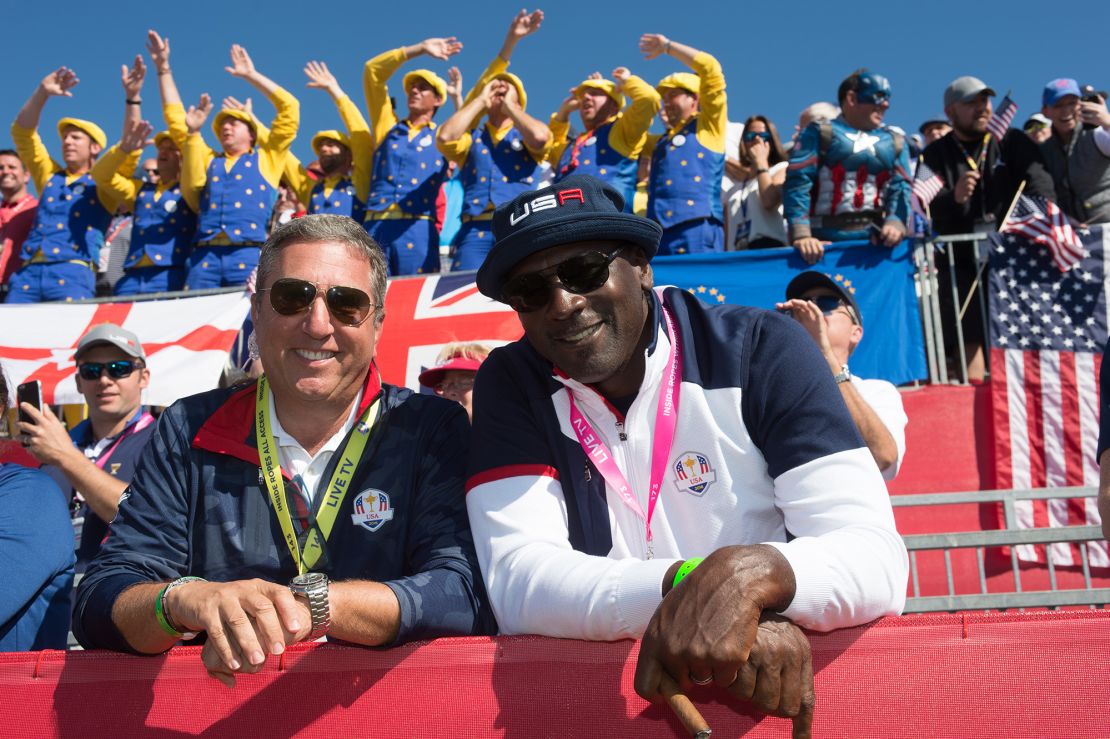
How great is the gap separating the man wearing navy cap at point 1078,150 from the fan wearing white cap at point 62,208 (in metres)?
8.35

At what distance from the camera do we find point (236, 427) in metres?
2.57

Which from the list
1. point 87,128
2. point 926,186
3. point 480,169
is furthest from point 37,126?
point 926,186

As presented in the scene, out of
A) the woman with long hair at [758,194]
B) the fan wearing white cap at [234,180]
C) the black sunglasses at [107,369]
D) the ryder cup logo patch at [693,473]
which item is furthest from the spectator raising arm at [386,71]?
the ryder cup logo patch at [693,473]

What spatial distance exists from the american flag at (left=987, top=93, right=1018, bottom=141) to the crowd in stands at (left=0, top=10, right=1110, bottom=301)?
5 centimetres

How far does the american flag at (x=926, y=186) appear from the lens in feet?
24.8

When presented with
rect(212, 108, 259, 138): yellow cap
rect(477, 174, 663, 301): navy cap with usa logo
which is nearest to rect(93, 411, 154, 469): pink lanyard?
rect(477, 174, 663, 301): navy cap with usa logo

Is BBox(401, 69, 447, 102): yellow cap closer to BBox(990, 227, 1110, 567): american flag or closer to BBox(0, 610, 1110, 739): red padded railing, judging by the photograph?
BBox(990, 227, 1110, 567): american flag

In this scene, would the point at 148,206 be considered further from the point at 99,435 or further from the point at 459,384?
the point at 459,384

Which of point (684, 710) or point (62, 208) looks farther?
point (62, 208)

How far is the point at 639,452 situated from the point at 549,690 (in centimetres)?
60

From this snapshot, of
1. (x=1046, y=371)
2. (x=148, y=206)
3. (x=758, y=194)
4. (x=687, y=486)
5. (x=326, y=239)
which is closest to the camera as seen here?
(x=687, y=486)

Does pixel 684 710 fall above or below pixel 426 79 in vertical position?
below

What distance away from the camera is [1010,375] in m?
6.92

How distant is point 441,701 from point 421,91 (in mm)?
7770
